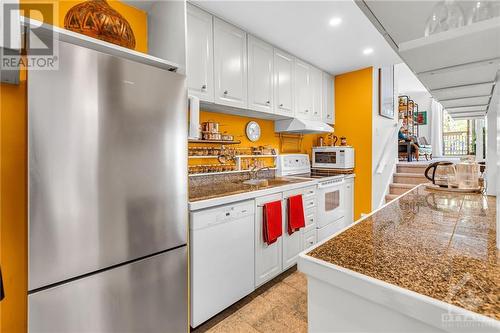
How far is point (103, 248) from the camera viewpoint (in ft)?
3.88

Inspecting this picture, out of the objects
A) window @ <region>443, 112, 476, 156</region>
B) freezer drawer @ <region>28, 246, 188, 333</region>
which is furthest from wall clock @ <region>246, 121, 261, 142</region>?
window @ <region>443, 112, 476, 156</region>

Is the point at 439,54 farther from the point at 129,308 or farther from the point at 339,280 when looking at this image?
the point at 129,308

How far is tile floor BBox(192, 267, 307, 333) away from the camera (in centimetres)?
174

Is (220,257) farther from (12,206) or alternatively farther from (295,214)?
(12,206)

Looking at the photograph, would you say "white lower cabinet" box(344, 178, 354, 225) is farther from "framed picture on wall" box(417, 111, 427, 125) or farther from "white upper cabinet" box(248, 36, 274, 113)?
"framed picture on wall" box(417, 111, 427, 125)

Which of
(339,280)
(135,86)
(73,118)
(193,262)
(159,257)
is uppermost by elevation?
(135,86)

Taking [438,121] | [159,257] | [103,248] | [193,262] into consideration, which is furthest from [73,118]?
[438,121]

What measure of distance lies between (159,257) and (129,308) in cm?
28

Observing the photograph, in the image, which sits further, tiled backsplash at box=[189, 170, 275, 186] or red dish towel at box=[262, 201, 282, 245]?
tiled backsplash at box=[189, 170, 275, 186]

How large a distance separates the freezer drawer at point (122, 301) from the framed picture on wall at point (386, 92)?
11.9 ft

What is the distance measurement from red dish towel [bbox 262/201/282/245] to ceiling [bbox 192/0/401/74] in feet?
5.69

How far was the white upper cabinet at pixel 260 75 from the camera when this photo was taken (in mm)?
2520
